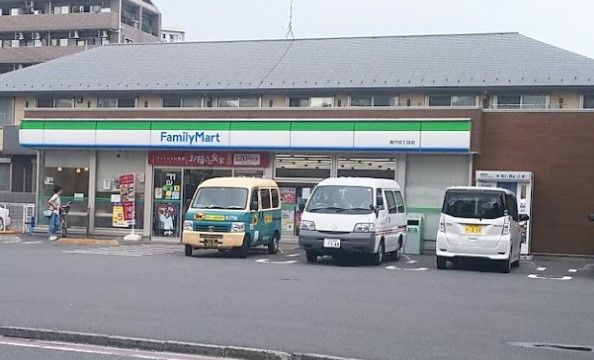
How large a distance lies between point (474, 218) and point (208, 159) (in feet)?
37.8

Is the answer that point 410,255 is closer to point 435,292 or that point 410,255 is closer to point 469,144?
point 469,144

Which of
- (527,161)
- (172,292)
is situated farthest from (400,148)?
(172,292)

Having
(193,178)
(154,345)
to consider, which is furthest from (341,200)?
(154,345)

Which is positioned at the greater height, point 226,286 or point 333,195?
point 333,195

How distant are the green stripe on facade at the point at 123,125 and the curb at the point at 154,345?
60.9 ft

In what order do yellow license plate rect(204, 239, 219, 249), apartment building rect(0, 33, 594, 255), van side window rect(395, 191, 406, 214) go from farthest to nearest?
apartment building rect(0, 33, 594, 255), van side window rect(395, 191, 406, 214), yellow license plate rect(204, 239, 219, 249)

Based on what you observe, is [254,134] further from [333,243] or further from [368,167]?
[333,243]

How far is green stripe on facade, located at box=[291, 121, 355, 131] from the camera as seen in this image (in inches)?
1001

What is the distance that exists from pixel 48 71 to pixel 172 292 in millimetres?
24321

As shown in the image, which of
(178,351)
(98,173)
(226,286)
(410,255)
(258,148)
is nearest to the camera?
(178,351)

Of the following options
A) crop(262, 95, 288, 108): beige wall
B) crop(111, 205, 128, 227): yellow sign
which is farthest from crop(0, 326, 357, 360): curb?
crop(262, 95, 288, 108): beige wall

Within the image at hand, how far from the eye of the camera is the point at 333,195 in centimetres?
2023

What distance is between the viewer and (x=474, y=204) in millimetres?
19156

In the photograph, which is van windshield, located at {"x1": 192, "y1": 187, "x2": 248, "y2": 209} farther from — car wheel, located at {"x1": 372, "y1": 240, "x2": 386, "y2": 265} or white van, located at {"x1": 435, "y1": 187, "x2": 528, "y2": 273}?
white van, located at {"x1": 435, "y1": 187, "x2": 528, "y2": 273}
